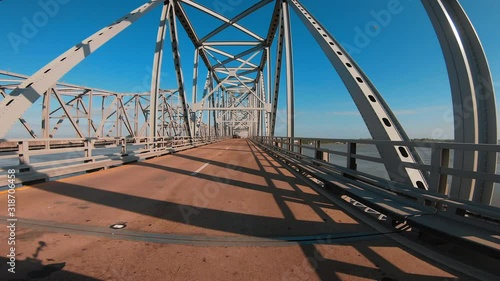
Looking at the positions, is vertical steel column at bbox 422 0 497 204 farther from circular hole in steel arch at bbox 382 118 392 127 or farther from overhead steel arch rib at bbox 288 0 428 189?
circular hole in steel arch at bbox 382 118 392 127

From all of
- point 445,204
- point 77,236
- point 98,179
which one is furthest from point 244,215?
point 98,179

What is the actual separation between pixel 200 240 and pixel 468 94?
480cm

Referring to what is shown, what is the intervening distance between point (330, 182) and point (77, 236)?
5.08 meters

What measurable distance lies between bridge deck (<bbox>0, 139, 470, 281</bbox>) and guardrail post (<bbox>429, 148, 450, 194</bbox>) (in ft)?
3.47

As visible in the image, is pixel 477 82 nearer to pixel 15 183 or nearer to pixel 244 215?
pixel 244 215

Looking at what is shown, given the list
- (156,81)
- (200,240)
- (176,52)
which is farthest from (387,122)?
(176,52)

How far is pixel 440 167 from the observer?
3803mm

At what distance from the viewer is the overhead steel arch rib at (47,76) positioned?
25.4ft

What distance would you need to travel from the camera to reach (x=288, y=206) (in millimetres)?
5480

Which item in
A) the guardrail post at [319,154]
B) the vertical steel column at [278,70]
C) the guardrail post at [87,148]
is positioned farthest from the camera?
the vertical steel column at [278,70]

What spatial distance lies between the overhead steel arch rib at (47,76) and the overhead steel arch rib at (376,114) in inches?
357

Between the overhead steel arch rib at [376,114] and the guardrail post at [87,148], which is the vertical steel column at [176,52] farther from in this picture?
the overhead steel arch rib at [376,114]

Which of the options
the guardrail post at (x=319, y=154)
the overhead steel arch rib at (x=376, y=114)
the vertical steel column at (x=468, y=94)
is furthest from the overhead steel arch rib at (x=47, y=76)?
the vertical steel column at (x=468, y=94)

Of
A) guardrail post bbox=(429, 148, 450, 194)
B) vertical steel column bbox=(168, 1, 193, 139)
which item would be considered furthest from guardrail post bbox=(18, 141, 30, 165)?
vertical steel column bbox=(168, 1, 193, 139)
